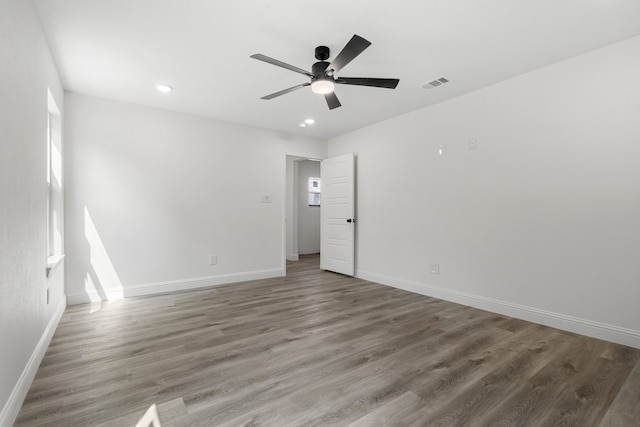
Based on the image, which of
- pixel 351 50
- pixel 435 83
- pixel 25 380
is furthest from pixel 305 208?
pixel 25 380

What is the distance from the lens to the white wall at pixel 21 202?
1515 mm

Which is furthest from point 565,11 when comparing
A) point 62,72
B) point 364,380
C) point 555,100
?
point 62,72

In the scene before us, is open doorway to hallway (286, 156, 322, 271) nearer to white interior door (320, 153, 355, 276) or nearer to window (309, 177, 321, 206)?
window (309, 177, 321, 206)

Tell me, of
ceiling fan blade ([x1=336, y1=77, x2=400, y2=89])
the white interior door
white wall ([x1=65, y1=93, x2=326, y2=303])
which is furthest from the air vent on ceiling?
white wall ([x1=65, y1=93, x2=326, y2=303])

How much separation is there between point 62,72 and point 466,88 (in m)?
4.46

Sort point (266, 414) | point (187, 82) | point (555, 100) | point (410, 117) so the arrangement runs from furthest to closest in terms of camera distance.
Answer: point (410, 117) → point (187, 82) → point (555, 100) → point (266, 414)

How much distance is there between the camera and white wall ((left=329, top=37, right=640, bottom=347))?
8.42ft

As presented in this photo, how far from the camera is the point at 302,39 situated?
2.51 meters


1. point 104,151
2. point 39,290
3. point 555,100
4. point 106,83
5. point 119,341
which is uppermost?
point 106,83

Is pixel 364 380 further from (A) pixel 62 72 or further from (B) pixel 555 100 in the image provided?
(A) pixel 62 72

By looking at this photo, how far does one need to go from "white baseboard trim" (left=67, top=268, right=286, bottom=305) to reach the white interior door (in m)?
1.00

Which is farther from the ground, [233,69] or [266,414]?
[233,69]

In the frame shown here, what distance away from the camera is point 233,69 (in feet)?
9.93

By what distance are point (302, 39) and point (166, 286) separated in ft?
12.0
